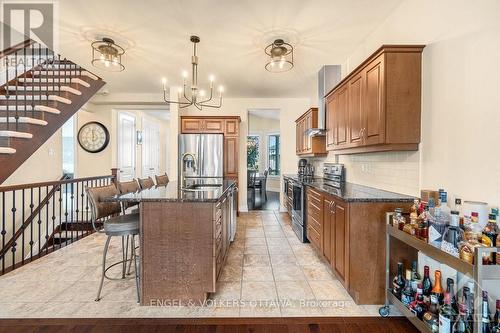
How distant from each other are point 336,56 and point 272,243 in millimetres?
3013

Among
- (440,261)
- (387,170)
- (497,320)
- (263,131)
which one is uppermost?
(263,131)

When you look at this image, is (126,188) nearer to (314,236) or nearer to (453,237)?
(314,236)

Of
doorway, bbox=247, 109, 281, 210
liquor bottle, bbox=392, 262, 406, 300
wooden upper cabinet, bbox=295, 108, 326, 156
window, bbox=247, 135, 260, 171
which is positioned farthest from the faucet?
window, bbox=247, 135, 260, 171

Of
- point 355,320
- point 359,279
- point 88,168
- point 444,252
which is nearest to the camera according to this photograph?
point 444,252

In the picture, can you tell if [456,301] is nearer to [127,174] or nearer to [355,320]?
[355,320]

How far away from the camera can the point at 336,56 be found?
376 centimetres

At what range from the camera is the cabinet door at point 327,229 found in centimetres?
263

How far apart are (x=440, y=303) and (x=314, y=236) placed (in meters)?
1.65

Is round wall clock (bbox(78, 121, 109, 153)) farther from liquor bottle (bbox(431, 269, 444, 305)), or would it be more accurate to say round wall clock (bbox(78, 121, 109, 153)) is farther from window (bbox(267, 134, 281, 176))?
liquor bottle (bbox(431, 269, 444, 305))

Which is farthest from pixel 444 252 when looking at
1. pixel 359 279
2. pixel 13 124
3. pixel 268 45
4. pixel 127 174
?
pixel 127 174

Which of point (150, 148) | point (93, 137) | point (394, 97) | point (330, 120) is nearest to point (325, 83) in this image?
point (330, 120)

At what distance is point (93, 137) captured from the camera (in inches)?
234

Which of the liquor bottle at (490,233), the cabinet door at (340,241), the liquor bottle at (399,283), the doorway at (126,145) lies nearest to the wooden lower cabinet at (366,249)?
the cabinet door at (340,241)

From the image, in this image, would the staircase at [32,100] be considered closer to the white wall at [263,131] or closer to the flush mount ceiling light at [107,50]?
the flush mount ceiling light at [107,50]
